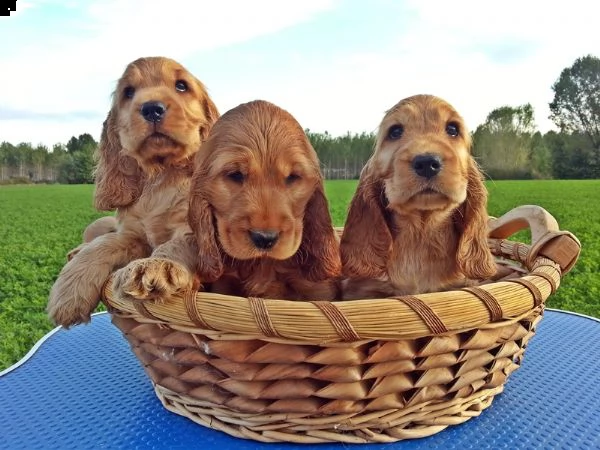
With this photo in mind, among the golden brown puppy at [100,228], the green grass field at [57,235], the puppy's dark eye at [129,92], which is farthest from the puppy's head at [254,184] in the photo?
the golden brown puppy at [100,228]

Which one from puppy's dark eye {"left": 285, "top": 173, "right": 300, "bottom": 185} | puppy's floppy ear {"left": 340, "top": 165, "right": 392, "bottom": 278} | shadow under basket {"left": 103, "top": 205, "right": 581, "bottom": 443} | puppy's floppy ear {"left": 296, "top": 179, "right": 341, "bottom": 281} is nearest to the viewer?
shadow under basket {"left": 103, "top": 205, "right": 581, "bottom": 443}

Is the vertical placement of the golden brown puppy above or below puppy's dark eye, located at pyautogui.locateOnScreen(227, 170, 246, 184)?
below

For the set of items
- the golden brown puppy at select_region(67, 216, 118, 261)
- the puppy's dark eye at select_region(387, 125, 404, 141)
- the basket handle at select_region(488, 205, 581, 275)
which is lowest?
the basket handle at select_region(488, 205, 581, 275)

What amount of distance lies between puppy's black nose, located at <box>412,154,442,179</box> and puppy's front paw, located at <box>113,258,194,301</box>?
604 mm

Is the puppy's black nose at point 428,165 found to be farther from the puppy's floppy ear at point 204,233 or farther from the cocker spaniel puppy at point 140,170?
the cocker spaniel puppy at point 140,170

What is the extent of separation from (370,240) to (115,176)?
81 centimetres

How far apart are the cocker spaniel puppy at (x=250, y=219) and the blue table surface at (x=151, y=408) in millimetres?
395

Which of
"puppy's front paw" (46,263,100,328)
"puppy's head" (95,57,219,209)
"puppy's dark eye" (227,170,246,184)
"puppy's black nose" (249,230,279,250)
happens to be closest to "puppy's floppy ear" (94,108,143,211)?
"puppy's head" (95,57,219,209)

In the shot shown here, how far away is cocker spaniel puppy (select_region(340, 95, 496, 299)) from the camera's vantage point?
5.41ft

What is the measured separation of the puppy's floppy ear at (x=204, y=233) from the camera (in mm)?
1473

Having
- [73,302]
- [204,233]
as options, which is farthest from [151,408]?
[204,233]

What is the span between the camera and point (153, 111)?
160 centimetres

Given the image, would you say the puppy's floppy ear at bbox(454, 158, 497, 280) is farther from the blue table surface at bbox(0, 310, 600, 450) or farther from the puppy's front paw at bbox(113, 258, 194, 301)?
the puppy's front paw at bbox(113, 258, 194, 301)

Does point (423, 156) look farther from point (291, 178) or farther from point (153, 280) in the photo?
point (153, 280)
